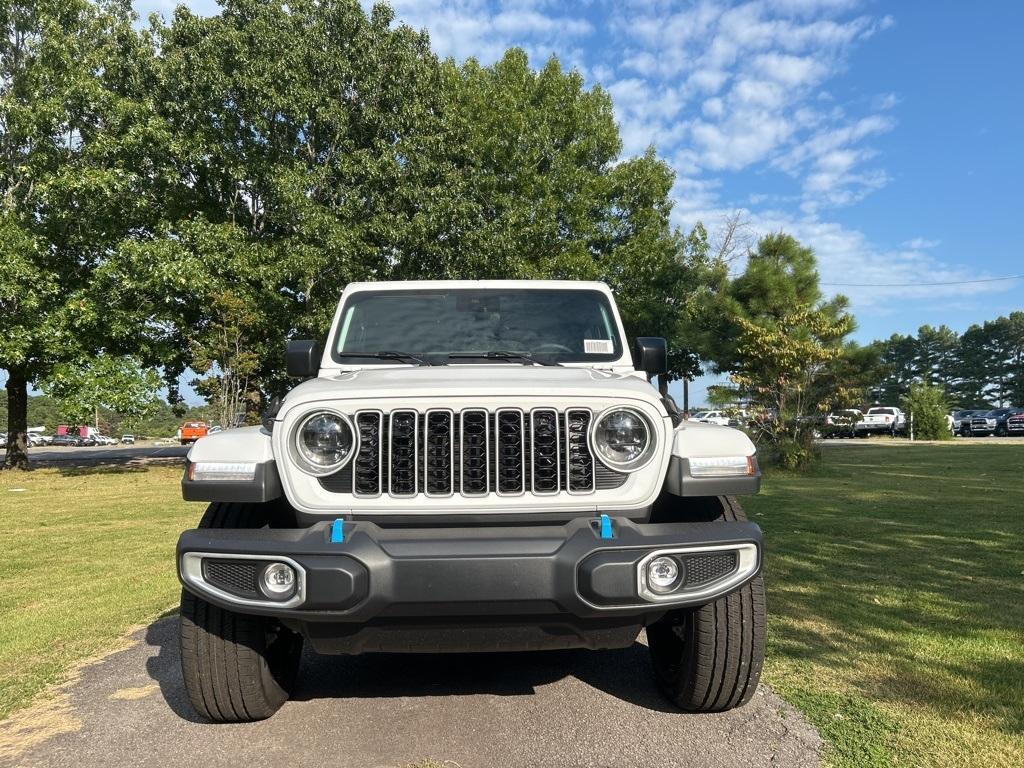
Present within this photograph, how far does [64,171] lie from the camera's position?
1620 centimetres

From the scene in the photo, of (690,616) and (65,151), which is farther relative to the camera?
(65,151)

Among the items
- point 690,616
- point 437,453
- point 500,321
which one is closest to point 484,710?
point 690,616

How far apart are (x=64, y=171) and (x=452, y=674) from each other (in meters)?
16.8

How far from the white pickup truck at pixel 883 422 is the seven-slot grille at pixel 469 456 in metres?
45.1

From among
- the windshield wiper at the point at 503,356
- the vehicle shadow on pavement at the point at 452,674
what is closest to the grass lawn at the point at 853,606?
the vehicle shadow on pavement at the point at 452,674

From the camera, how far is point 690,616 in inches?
114

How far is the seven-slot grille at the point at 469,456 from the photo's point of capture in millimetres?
2711

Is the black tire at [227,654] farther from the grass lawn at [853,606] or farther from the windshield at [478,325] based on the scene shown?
the windshield at [478,325]

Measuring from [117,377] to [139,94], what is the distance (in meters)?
6.88

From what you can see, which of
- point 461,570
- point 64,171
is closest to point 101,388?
point 64,171

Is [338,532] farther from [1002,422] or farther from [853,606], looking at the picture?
[1002,422]

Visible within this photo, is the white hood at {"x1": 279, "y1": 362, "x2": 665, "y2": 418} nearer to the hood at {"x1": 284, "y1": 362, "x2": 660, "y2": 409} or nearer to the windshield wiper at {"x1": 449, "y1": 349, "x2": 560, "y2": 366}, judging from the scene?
the hood at {"x1": 284, "y1": 362, "x2": 660, "y2": 409}

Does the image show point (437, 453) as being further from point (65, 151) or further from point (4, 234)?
point (65, 151)

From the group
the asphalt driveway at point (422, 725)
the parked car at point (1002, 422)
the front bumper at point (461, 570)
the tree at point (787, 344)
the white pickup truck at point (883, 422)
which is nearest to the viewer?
the front bumper at point (461, 570)
